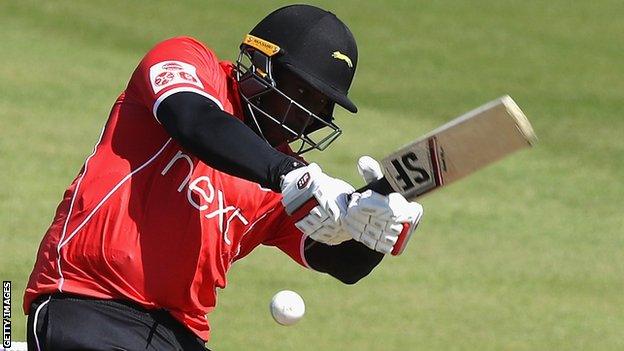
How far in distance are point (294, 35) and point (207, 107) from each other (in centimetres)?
58

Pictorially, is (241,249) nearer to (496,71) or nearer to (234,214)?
(234,214)

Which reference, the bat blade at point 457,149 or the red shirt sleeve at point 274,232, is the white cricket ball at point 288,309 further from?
the bat blade at point 457,149

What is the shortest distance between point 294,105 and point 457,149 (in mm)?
755

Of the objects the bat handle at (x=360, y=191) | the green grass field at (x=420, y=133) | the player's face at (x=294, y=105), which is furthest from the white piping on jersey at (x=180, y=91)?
the green grass field at (x=420, y=133)

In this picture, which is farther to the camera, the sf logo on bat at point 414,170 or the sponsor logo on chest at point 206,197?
the sponsor logo on chest at point 206,197

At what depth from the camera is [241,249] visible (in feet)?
15.6

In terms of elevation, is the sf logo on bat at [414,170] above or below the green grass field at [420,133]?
above

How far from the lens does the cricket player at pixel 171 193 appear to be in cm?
419

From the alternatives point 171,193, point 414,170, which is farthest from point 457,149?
point 171,193

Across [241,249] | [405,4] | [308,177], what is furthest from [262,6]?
[308,177]

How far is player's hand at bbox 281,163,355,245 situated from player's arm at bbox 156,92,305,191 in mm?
55

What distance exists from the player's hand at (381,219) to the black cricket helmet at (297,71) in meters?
0.71

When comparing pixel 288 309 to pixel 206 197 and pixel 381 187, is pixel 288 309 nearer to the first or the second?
pixel 206 197

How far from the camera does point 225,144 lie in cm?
384
